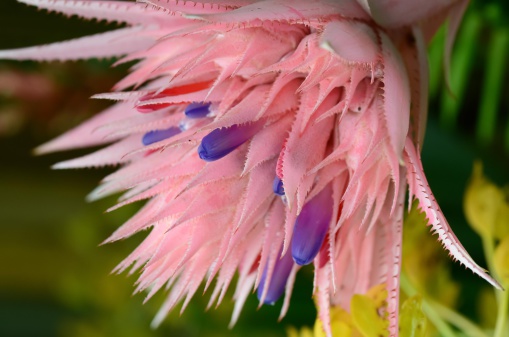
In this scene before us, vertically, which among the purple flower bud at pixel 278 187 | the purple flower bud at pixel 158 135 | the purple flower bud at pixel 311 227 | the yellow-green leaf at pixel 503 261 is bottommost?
the yellow-green leaf at pixel 503 261

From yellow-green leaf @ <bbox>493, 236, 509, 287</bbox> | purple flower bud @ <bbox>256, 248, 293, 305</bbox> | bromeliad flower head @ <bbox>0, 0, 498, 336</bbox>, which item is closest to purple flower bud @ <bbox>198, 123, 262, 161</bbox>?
bromeliad flower head @ <bbox>0, 0, 498, 336</bbox>

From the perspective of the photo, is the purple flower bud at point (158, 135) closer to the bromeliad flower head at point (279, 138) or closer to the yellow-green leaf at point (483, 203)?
the bromeliad flower head at point (279, 138)

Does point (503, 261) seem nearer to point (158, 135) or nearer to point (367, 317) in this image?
point (367, 317)

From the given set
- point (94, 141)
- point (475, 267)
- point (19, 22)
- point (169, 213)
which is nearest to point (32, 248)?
point (19, 22)

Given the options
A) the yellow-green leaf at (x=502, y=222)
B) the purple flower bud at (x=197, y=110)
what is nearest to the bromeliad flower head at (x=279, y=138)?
the purple flower bud at (x=197, y=110)

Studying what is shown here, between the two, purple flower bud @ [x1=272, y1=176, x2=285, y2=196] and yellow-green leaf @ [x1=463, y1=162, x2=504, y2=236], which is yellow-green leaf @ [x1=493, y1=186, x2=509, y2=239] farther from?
purple flower bud @ [x1=272, y1=176, x2=285, y2=196]

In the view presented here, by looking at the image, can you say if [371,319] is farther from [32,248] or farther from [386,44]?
[32,248]

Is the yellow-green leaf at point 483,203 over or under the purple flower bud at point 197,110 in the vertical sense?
under
